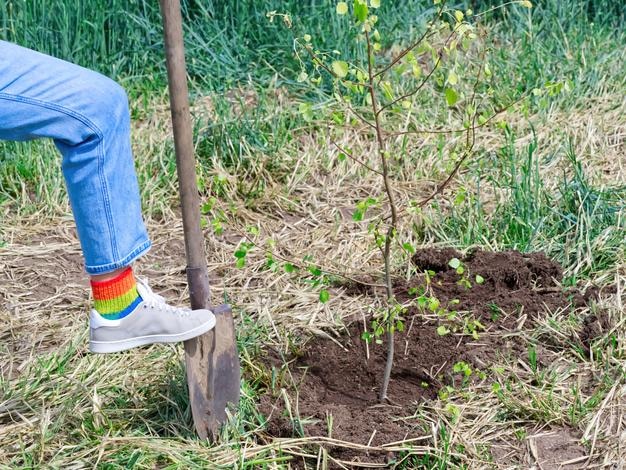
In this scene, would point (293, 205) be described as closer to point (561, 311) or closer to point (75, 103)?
point (561, 311)

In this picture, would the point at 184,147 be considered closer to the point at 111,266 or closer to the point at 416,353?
the point at 111,266

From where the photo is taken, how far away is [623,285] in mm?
3301

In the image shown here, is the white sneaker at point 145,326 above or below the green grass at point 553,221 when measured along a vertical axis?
above

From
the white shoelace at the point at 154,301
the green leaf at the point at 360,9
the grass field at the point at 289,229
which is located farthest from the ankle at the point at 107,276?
the green leaf at the point at 360,9

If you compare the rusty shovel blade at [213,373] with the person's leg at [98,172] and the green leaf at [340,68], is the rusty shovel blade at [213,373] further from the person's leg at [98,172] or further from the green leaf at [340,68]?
the green leaf at [340,68]

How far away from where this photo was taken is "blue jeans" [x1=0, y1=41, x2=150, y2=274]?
224cm

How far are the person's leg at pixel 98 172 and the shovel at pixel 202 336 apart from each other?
0.08 m

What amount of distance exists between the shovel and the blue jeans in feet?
0.41

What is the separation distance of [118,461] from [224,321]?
0.46m

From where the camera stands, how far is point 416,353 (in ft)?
10.0

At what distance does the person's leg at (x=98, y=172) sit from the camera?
88.3 inches

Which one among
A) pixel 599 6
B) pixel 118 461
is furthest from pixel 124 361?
pixel 599 6

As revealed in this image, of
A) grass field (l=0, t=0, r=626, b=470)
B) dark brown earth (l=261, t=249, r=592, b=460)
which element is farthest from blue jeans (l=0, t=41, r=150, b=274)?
dark brown earth (l=261, t=249, r=592, b=460)

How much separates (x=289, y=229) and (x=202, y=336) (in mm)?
1358
